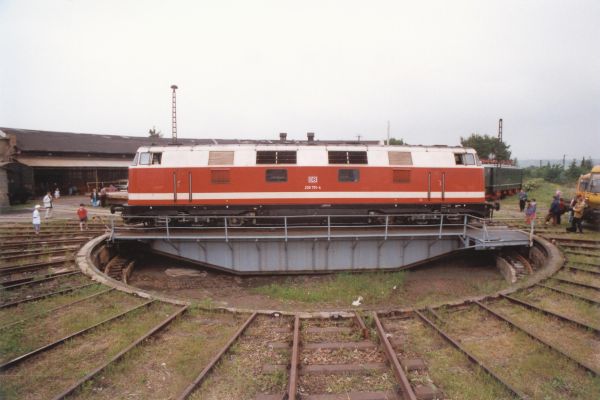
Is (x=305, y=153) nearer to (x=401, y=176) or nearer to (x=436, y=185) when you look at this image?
(x=401, y=176)

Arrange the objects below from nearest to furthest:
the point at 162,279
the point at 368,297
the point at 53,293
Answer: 1. the point at 53,293
2. the point at 368,297
3. the point at 162,279

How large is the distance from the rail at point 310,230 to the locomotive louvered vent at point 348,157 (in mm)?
2461

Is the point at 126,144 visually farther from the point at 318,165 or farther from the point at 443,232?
the point at 443,232

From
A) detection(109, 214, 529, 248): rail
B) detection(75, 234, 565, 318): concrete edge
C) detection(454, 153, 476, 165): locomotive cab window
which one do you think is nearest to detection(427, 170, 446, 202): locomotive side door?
detection(109, 214, 529, 248): rail

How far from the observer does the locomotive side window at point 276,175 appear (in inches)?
594

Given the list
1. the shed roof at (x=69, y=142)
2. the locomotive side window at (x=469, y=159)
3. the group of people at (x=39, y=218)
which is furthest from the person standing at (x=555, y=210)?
the shed roof at (x=69, y=142)

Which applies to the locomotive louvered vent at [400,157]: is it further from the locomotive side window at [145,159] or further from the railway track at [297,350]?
the locomotive side window at [145,159]

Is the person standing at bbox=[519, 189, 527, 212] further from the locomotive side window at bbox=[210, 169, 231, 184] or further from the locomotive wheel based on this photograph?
the locomotive side window at bbox=[210, 169, 231, 184]

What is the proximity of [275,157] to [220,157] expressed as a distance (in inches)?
94.0

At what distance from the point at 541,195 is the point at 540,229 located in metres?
21.6

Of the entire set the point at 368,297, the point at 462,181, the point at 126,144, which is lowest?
the point at 368,297

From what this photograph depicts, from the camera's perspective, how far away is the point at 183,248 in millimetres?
14531

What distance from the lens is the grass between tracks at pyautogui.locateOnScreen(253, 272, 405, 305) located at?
12.5 meters

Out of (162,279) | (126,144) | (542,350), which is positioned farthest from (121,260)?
(126,144)
